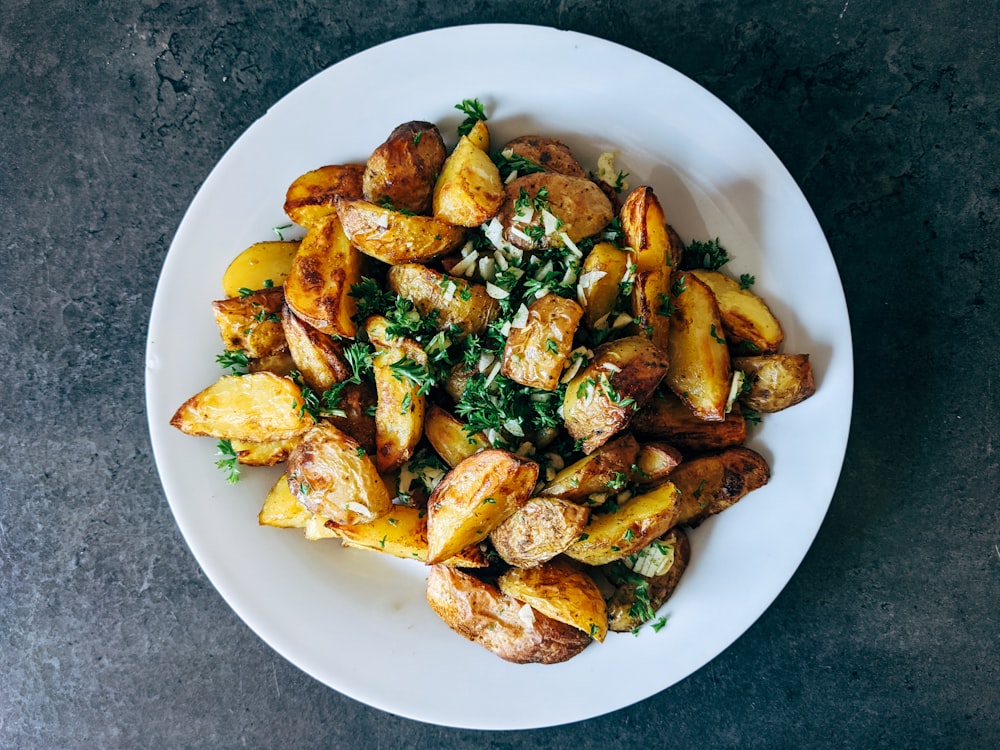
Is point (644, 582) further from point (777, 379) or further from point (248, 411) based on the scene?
point (248, 411)

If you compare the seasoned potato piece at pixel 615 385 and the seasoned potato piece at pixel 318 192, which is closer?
the seasoned potato piece at pixel 615 385

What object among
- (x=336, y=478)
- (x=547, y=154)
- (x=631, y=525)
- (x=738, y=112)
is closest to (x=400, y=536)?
(x=336, y=478)

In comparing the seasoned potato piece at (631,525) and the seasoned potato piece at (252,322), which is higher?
the seasoned potato piece at (252,322)

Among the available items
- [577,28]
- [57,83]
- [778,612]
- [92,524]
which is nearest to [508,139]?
[577,28]

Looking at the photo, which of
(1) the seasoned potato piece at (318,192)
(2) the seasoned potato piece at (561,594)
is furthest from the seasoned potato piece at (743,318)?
(1) the seasoned potato piece at (318,192)

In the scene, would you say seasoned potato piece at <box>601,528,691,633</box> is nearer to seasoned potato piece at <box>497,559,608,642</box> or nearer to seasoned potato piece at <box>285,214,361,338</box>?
seasoned potato piece at <box>497,559,608,642</box>

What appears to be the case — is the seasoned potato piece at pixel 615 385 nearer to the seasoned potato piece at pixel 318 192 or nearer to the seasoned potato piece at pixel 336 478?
the seasoned potato piece at pixel 336 478

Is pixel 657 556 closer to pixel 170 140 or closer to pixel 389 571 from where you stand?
pixel 389 571
